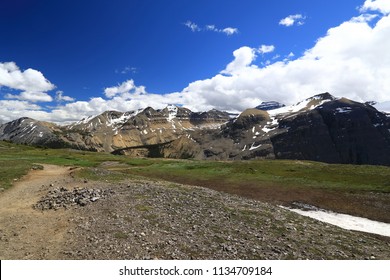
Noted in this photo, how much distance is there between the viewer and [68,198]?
3381 cm

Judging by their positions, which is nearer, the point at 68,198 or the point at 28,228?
the point at 28,228

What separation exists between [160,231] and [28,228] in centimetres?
1073

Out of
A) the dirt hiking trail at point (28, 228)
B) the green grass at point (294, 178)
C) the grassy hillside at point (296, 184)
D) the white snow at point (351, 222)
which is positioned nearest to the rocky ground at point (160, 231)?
the dirt hiking trail at point (28, 228)

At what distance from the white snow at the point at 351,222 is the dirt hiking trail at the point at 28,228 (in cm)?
3178

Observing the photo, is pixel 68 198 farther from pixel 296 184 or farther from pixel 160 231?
pixel 296 184

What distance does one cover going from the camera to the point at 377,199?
52.4 metres

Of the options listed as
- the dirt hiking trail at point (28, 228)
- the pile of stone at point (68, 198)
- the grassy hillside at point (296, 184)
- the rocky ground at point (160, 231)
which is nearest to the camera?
the dirt hiking trail at point (28, 228)

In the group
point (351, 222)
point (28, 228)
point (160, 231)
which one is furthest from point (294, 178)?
point (28, 228)

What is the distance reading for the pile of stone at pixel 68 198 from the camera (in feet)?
105

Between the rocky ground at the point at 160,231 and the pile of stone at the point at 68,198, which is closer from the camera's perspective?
the rocky ground at the point at 160,231

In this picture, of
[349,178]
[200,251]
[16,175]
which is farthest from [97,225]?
[349,178]

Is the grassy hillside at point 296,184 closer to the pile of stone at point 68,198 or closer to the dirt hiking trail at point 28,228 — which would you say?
the dirt hiking trail at point 28,228

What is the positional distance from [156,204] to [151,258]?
41.8 feet

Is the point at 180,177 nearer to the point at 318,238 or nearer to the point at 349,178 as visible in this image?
the point at 349,178
